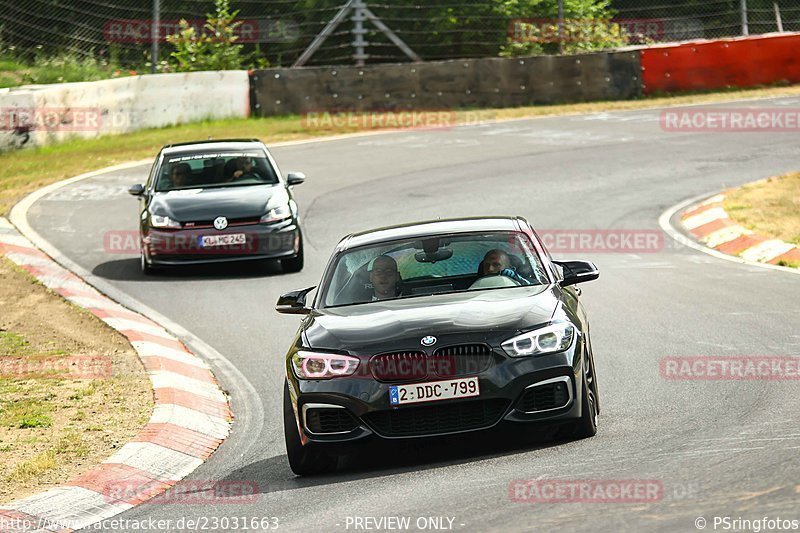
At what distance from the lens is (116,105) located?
88.2 feet

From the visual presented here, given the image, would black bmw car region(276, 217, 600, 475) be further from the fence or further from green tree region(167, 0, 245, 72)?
the fence

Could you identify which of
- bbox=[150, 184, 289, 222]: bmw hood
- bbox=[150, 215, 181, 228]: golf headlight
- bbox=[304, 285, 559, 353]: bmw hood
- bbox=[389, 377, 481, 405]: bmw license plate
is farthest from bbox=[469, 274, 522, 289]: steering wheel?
bbox=[150, 215, 181, 228]: golf headlight

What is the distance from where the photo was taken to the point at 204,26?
31.6 meters

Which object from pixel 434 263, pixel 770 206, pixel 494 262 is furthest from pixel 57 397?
pixel 770 206

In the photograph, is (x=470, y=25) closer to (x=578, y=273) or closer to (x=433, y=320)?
(x=578, y=273)

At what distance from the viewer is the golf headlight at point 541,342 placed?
7.28 metres

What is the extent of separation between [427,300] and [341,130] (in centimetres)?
2073

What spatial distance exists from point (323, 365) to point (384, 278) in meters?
1.28

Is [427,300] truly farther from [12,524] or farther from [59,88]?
[59,88]

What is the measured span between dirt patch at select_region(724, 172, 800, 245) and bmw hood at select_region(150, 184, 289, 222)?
5.74 m

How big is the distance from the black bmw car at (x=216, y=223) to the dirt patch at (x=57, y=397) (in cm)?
176

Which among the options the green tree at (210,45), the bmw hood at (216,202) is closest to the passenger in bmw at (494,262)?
the bmw hood at (216,202)

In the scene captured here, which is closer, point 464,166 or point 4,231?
point 4,231

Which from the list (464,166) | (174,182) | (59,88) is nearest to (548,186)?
(464,166)
